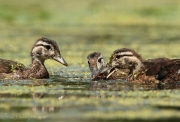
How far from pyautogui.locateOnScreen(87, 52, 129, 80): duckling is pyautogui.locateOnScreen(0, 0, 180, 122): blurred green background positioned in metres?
0.37

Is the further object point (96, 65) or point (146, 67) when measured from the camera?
point (96, 65)

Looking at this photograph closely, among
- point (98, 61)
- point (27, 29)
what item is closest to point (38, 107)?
point (98, 61)

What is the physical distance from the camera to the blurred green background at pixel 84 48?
11.6 m

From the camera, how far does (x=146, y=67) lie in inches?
614

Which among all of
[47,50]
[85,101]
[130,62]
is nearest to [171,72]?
[130,62]

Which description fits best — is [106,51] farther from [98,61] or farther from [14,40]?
[98,61]

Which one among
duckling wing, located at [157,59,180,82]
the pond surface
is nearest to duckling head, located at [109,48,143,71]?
the pond surface

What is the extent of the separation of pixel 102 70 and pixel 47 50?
180 centimetres

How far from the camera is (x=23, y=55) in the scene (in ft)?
70.8

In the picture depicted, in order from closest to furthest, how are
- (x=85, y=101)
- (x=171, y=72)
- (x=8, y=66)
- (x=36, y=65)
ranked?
(x=85, y=101) < (x=171, y=72) < (x=8, y=66) < (x=36, y=65)

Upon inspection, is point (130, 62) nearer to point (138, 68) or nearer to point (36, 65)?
point (138, 68)

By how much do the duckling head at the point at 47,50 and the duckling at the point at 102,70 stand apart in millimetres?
833

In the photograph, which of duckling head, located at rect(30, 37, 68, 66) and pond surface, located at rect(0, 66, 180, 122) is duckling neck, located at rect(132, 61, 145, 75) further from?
duckling head, located at rect(30, 37, 68, 66)

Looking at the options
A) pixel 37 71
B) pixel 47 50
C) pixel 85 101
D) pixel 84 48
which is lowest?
pixel 85 101
